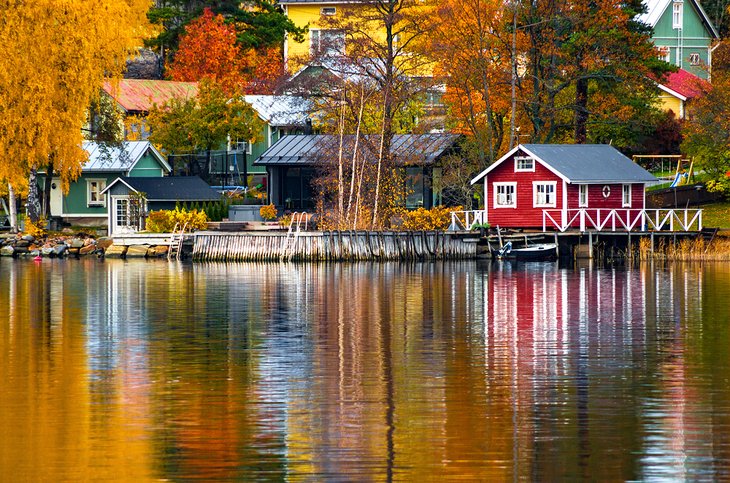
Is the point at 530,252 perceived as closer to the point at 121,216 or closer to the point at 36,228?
the point at 121,216

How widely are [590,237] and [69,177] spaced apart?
1082 inches

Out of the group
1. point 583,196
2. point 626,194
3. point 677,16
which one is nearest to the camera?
point 583,196

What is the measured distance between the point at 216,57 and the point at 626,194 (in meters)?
39.9

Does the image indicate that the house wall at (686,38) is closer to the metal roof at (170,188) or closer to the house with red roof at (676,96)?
the house with red roof at (676,96)

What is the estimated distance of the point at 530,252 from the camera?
6244cm

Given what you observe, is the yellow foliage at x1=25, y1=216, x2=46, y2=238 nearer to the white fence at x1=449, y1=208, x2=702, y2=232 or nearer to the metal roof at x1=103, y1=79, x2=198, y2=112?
the metal roof at x1=103, y1=79, x2=198, y2=112

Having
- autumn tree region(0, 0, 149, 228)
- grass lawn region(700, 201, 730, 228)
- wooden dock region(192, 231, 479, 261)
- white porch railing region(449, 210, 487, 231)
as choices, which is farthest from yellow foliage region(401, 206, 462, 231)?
autumn tree region(0, 0, 149, 228)

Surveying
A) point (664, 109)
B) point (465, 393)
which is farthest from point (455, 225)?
point (465, 393)

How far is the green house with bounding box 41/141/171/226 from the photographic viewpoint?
74125 mm

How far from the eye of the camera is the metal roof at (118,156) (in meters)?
73.8

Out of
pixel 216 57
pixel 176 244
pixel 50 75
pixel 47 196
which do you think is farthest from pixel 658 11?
pixel 50 75

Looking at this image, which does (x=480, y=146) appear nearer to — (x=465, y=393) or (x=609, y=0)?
(x=609, y=0)

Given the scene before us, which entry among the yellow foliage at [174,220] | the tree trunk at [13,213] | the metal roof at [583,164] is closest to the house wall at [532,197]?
the metal roof at [583,164]

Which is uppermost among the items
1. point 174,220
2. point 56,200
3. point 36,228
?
point 56,200
